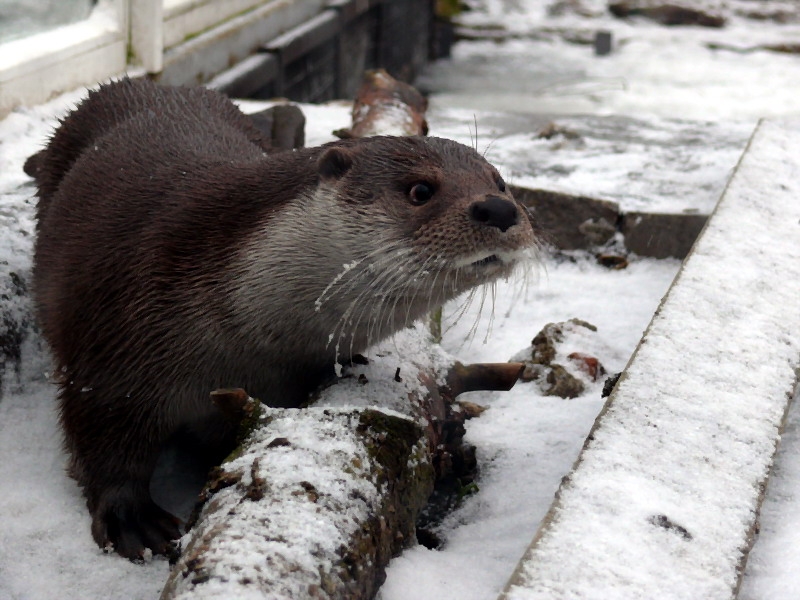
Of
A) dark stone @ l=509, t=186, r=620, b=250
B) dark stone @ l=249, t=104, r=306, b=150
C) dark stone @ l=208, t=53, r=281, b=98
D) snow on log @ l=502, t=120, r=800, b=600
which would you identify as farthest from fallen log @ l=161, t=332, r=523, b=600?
dark stone @ l=208, t=53, r=281, b=98

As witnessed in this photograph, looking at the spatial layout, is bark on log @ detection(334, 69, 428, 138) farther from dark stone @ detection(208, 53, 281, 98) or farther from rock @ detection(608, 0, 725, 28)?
rock @ detection(608, 0, 725, 28)

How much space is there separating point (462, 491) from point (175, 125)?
4.09 ft

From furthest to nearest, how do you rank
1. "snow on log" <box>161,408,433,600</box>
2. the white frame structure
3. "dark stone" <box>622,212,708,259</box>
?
the white frame structure
"dark stone" <box>622,212,708,259</box>
"snow on log" <box>161,408,433,600</box>

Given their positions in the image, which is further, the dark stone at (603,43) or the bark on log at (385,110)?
the dark stone at (603,43)

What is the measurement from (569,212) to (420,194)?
182cm

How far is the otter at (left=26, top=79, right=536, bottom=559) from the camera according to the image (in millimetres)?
2119

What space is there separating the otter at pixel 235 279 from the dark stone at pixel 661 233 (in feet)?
5.56

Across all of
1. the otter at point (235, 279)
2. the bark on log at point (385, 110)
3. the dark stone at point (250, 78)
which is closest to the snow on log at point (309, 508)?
the otter at point (235, 279)

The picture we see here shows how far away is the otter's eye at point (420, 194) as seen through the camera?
215cm

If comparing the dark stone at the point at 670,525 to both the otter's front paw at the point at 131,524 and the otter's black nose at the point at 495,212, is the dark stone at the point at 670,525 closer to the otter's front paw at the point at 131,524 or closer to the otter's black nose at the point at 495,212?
the otter's black nose at the point at 495,212

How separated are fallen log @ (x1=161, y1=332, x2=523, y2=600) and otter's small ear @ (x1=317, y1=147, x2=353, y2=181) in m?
Answer: 0.44

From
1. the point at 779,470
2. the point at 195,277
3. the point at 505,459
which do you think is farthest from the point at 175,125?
the point at 779,470

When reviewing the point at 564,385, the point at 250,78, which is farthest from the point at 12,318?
the point at 250,78

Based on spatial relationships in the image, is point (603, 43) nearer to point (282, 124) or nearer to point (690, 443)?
point (282, 124)
